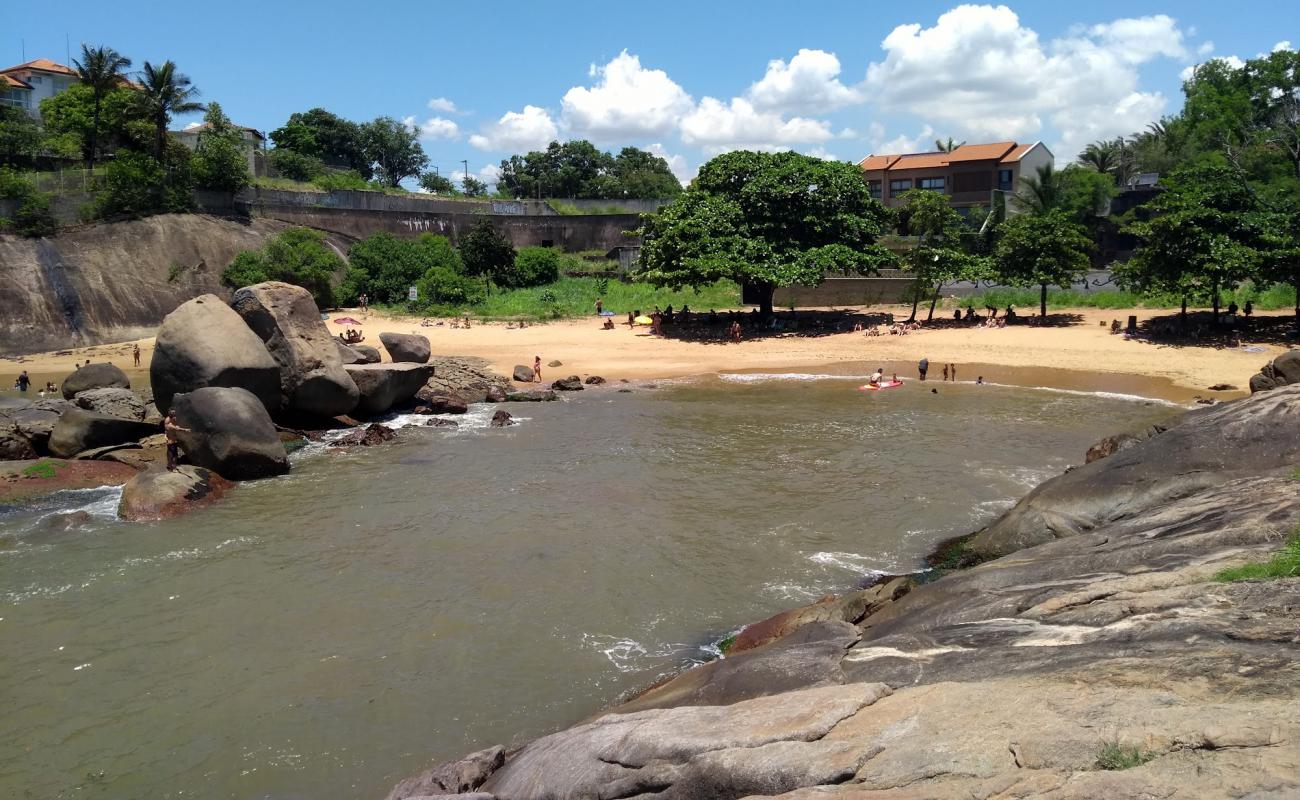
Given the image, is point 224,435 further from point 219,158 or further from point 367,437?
point 219,158

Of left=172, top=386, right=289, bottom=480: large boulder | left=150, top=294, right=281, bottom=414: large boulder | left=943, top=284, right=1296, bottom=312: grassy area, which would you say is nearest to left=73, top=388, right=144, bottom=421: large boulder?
left=150, top=294, right=281, bottom=414: large boulder

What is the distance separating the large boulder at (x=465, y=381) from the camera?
3075cm

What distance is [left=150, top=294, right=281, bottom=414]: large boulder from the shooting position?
21.3m

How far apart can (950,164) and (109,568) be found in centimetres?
7133

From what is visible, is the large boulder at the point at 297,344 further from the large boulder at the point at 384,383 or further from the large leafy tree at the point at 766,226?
the large leafy tree at the point at 766,226

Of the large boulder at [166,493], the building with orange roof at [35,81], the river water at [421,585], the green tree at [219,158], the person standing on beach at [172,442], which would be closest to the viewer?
the river water at [421,585]

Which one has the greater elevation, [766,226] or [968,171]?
[968,171]

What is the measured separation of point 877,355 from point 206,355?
88.5 feet

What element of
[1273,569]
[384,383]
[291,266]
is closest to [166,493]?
[384,383]

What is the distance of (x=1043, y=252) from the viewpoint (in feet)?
139

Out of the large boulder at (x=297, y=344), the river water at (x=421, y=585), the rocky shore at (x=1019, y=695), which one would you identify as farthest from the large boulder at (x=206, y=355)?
the rocky shore at (x=1019, y=695)

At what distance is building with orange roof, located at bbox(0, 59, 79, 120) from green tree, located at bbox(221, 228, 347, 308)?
3659 centimetres

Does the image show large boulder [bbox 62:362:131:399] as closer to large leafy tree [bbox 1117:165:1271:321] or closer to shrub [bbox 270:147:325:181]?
large leafy tree [bbox 1117:165:1271:321]

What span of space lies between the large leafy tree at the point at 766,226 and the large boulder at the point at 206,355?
919 inches
